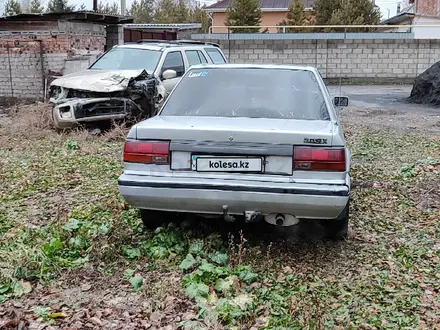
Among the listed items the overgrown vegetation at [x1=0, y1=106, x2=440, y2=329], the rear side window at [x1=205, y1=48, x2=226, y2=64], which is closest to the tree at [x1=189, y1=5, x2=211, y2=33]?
the rear side window at [x1=205, y1=48, x2=226, y2=64]

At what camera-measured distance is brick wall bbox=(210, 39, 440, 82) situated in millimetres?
22688

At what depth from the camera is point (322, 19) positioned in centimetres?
3438

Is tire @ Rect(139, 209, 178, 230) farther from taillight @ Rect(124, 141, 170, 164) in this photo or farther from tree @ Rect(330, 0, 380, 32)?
tree @ Rect(330, 0, 380, 32)

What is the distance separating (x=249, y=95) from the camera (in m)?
4.80

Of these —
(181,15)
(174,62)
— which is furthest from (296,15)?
(174,62)

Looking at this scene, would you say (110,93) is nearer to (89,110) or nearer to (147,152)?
(89,110)

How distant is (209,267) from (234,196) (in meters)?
0.54

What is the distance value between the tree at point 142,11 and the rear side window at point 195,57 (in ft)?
122

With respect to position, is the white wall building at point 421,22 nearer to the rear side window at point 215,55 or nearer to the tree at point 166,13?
the tree at point 166,13

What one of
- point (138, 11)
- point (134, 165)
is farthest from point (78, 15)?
point (138, 11)

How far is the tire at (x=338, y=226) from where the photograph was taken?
4.25 m

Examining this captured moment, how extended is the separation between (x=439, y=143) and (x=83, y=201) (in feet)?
20.2

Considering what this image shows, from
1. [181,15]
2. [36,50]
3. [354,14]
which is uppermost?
[181,15]

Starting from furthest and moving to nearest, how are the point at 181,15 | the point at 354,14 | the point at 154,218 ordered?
the point at 181,15 → the point at 354,14 → the point at 154,218
